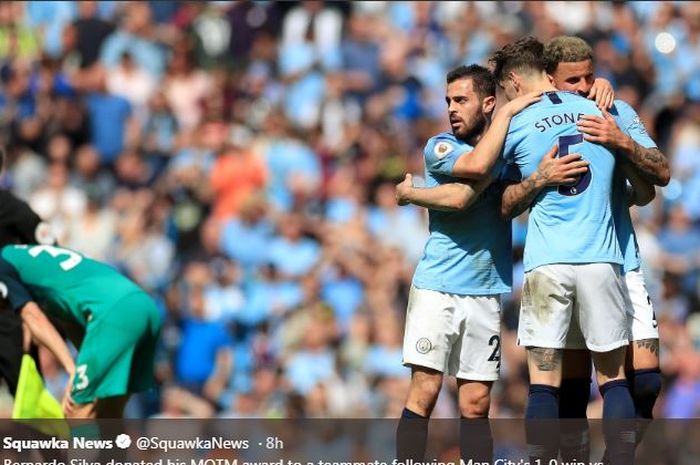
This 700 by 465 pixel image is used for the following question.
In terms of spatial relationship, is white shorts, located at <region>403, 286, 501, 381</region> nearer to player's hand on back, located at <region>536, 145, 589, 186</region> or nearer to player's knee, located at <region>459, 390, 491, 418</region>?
player's knee, located at <region>459, 390, 491, 418</region>

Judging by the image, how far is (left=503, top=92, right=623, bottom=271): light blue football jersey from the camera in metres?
8.15

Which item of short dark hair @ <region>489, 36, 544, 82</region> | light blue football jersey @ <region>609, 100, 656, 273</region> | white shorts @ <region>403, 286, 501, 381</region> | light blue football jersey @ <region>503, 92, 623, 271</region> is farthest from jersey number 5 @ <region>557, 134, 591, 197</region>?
white shorts @ <region>403, 286, 501, 381</region>

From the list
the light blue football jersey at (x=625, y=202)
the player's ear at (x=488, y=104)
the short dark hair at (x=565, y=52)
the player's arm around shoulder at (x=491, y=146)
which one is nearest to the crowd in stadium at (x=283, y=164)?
the light blue football jersey at (x=625, y=202)

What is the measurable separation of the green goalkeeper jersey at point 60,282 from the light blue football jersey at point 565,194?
2.78 metres

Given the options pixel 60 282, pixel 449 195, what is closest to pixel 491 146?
pixel 449 195

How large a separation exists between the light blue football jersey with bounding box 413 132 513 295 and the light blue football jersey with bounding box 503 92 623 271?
42 centimetres

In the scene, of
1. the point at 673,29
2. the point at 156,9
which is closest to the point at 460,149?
the point at 673,29

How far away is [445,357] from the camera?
8.66 metres

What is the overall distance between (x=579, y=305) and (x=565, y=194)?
55 cm

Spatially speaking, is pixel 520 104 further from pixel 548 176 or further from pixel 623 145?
pixel 623 145

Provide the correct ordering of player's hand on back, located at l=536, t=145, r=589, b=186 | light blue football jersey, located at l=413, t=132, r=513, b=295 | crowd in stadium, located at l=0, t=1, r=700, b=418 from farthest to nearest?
crowd in stadium, located at l=0, t=1, r=700, b=418
light blue football jersey, located at l=413, t=132, r=513, b=295
player's hand on back, located at l=536, t=145, r=589, b=186

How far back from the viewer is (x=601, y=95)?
27.8 feet

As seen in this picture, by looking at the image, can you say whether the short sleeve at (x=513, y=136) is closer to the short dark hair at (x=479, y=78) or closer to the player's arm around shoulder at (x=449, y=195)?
the player's arm around shoulder at (x=449, y=195)

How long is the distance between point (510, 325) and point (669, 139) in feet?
11.0
